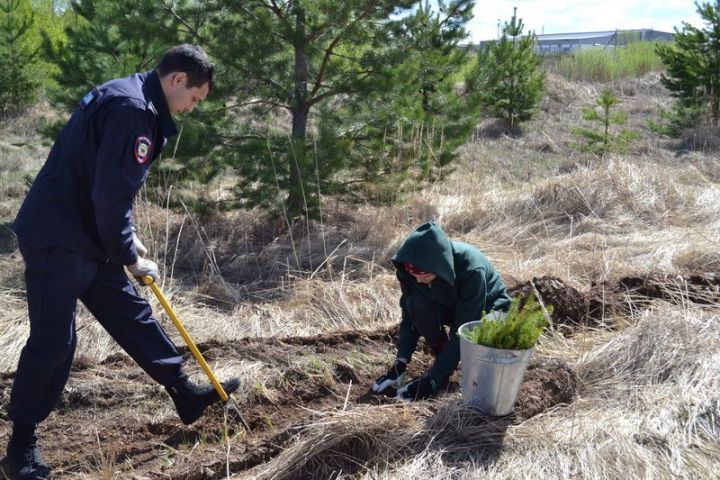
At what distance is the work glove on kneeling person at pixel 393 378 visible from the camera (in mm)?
4129

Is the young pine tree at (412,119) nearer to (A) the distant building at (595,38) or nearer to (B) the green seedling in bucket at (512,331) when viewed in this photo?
(B) the green seedling in bucket at (512,331)

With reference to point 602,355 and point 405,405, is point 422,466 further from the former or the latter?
point 602,355

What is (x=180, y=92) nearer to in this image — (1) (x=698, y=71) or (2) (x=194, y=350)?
(2) (x=194, y=350)

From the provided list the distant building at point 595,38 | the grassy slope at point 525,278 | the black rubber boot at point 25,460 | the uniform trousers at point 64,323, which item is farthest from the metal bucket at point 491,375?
the distant building at point 595,38

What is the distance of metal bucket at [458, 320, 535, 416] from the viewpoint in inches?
134

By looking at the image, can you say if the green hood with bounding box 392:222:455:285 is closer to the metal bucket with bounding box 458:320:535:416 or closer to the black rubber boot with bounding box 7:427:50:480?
the metal bucket with bounding box 458:320:535:416

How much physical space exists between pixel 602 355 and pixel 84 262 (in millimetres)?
2745

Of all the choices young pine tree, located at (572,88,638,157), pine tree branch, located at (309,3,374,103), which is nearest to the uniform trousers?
pine tree branch, located at (309,3,374,103)

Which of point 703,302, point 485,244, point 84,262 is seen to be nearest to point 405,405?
point 84,262

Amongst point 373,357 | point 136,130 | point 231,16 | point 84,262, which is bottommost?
point 373,357

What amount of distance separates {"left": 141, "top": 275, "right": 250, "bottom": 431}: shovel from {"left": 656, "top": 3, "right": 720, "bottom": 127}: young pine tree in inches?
451

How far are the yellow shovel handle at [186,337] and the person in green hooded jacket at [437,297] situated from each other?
0.86 metres

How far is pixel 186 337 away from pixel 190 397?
0.98 feet

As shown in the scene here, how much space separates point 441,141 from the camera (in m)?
7.87
